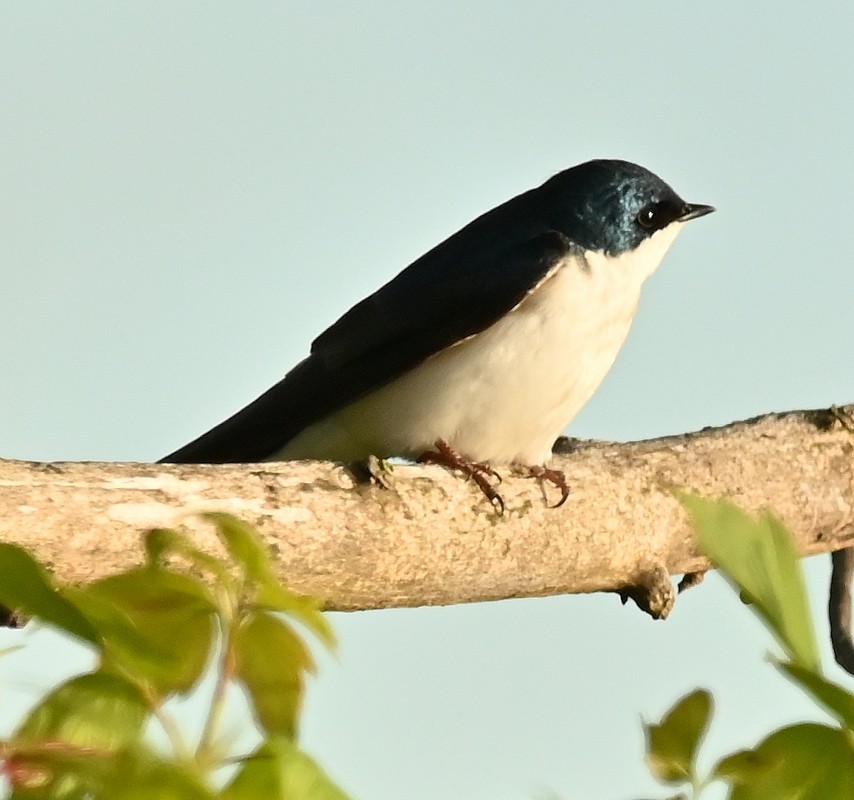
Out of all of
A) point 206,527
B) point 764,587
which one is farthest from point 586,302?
point 764,587

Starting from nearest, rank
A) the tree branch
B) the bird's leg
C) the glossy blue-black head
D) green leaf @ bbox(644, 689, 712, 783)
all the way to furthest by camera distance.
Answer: green leaf @ bbox(644, 689, 712, 783)
the tree branch
the bird's leg
the glossy blue-black head

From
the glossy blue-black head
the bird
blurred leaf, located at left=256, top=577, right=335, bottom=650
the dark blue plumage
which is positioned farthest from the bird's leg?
blurred leaf, located at left=256, top=577, right=335, bottom=650

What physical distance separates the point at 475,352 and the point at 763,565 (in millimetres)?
2140

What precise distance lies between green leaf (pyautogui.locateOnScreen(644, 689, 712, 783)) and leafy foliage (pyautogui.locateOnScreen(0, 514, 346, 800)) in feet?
0.42

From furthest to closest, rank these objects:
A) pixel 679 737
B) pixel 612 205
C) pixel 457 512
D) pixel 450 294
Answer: pixel 612 205, pixel 450 294, pixel 457 512, pixel 679 737

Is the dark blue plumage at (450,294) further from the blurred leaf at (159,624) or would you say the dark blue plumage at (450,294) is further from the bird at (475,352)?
the blurred leaf at (159,624)

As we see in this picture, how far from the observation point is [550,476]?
2.19 metres

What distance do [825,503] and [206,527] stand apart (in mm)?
1206

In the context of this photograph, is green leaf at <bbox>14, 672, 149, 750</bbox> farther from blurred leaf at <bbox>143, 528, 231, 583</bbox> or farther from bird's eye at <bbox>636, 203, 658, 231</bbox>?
bird's eye at <bbox>636, 203, 658, 231</bbox>

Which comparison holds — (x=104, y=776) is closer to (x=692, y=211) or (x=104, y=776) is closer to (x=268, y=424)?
(x=268, y=424)

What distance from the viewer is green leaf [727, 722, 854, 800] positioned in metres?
0.37

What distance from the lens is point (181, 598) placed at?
14.6 inches

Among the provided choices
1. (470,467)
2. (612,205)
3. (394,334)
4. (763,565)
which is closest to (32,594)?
(763,565)

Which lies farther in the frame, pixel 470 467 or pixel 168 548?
pixel 470 467
